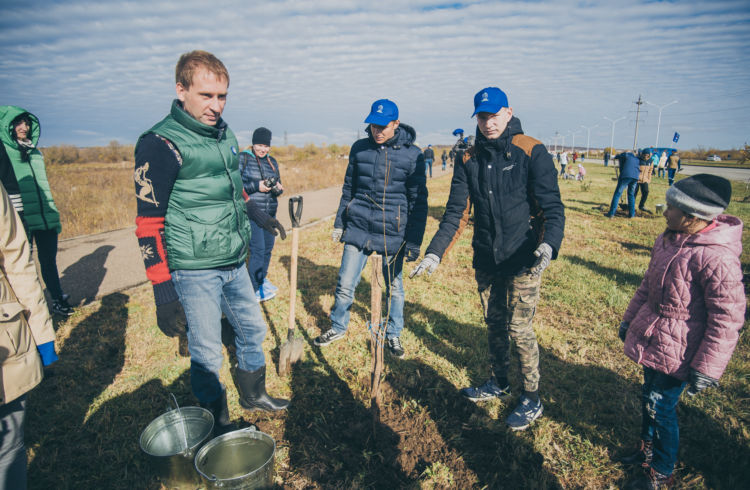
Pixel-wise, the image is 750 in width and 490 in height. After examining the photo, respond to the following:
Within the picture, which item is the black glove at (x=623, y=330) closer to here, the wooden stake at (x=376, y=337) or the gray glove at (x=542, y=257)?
the gray glove at (x=542, y=257)

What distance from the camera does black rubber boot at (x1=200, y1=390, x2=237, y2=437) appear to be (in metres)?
2.55

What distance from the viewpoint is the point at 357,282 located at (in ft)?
11.9

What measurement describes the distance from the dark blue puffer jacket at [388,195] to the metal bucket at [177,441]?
189cm

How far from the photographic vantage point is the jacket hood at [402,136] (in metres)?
3.39

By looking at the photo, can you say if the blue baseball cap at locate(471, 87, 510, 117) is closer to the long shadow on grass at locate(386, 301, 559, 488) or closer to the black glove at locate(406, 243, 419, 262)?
the black glove at locate(406, 243, 419, 262)

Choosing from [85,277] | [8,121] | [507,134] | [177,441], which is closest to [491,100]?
[507,134]

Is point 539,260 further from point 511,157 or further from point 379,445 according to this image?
point 379,445

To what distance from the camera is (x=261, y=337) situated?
8.96 feet

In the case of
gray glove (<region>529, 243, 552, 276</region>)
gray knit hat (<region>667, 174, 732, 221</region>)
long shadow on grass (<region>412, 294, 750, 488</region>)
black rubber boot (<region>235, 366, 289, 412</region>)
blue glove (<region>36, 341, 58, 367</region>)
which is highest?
gray knit hat (<region>667, 174, 732, 221</region>)

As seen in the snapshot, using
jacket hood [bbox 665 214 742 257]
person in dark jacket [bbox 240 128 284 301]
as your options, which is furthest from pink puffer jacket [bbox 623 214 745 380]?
person in dark jacket [bbox 240 128 284 301]

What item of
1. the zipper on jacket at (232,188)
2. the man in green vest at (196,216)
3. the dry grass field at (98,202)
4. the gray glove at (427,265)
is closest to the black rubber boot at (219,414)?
the man in green vest at (196,216)

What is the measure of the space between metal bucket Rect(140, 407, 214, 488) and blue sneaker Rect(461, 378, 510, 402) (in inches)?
79.6

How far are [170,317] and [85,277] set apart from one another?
5245 mm

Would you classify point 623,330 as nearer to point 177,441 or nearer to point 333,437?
point 333,437
